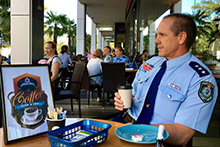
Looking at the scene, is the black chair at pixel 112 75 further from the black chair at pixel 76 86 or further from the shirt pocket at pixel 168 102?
the shirt pocket at pixel 168 102

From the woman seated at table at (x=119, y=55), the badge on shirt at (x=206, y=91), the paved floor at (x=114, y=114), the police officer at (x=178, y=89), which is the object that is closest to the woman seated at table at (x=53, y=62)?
the paved floor at (x=114, y=114)

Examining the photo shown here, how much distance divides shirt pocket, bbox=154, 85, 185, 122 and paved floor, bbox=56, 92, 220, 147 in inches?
15.9

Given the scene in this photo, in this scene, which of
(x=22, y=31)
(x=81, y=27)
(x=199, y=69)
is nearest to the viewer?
(x=199, y=69)

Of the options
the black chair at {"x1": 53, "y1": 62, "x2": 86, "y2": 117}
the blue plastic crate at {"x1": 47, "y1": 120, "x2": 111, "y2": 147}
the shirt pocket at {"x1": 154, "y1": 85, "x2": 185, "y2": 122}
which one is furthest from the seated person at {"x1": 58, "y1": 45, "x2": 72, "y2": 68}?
the blue plastic crate at {"x1": 47, "y1": 120, "x2": 111, "y2": 147}

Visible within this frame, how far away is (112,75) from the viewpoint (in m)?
5.38

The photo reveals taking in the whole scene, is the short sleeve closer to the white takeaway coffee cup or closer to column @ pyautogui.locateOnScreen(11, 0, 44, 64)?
the white takeaway coffee cup

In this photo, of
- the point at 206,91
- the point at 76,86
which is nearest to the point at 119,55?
the point at 76,86

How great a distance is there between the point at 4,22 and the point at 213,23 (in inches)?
777

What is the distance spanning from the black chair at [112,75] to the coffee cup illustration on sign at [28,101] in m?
4.00

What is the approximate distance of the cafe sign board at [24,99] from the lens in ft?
3.86

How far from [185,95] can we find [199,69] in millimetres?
182

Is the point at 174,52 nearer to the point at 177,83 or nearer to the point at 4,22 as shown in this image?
the point at 177,83

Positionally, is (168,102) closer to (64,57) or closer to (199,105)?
(199,105)

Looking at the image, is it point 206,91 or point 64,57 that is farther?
point 64,57
